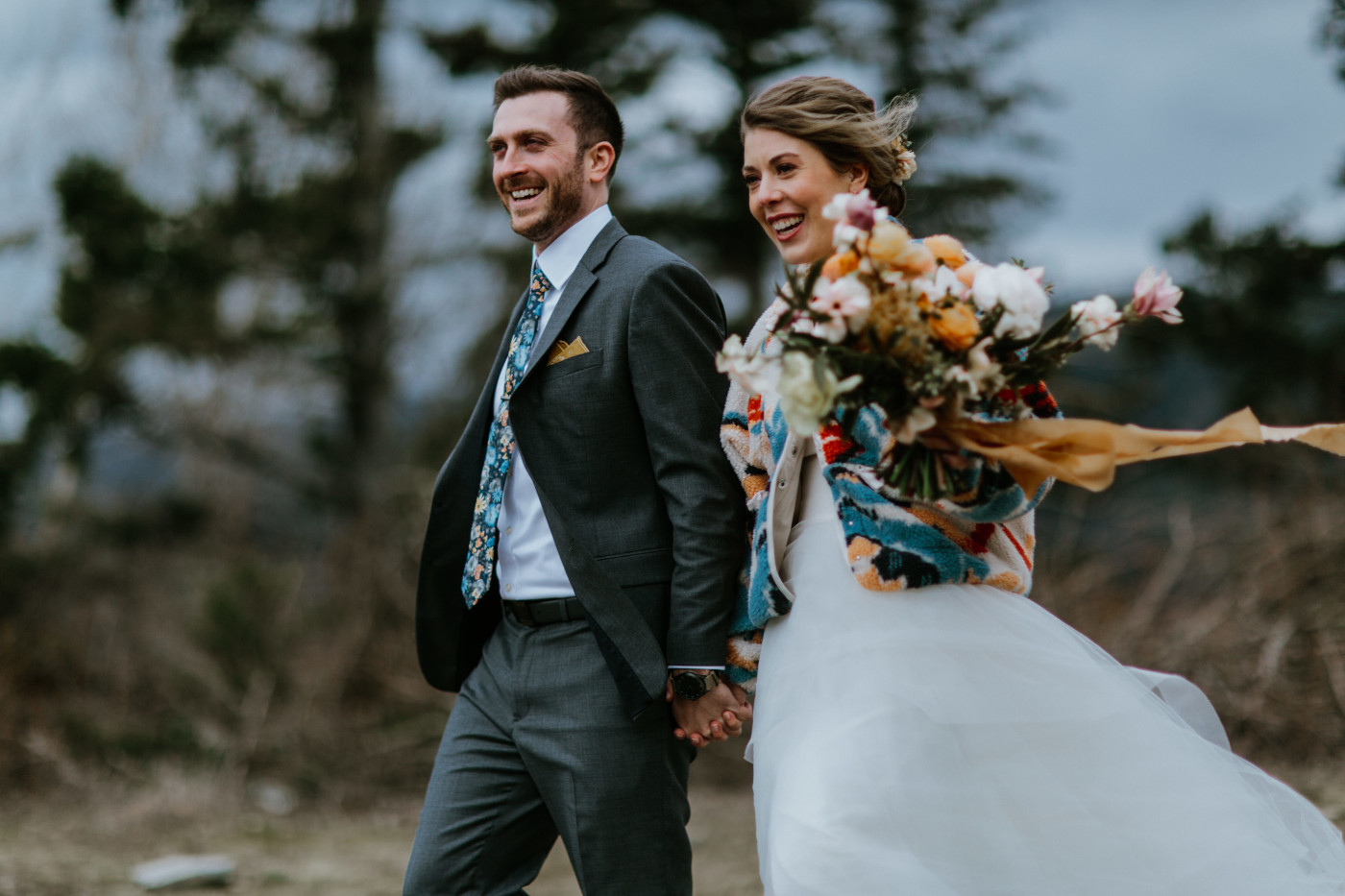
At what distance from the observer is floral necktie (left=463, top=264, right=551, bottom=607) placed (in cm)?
300

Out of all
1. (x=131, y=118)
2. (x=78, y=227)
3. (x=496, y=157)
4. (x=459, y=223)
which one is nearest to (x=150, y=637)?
(x=78, y=227)

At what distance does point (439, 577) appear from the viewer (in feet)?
10.4

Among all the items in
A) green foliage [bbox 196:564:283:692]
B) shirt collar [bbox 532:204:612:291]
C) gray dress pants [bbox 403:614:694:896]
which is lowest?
green foliage [bbox 196:564:283:692]

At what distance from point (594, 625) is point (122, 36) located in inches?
575

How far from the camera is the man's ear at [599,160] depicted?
10.4ft

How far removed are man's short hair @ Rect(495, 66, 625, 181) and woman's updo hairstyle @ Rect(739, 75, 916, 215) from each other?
0.45m

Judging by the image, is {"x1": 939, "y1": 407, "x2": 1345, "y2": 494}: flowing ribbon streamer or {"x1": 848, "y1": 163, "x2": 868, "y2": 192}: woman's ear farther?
{"x1": 848, "y1": 163, "x2": 868, "y2": 192}: woman's ear

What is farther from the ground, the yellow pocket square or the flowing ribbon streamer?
the yellow pocket square

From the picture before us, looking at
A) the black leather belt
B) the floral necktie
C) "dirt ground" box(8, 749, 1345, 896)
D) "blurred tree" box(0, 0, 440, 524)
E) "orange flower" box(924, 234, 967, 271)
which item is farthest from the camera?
"blurred tree" box(0, 0, 440, 524)

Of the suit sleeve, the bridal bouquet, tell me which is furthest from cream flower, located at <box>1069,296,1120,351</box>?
the suit sleeve

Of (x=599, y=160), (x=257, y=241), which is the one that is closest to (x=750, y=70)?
(x=257, y=241)

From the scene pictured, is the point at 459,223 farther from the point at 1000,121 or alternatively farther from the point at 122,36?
the point at 1000,121

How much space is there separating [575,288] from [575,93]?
1.88 feet

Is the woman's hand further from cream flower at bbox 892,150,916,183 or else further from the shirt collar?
the shirt collar
